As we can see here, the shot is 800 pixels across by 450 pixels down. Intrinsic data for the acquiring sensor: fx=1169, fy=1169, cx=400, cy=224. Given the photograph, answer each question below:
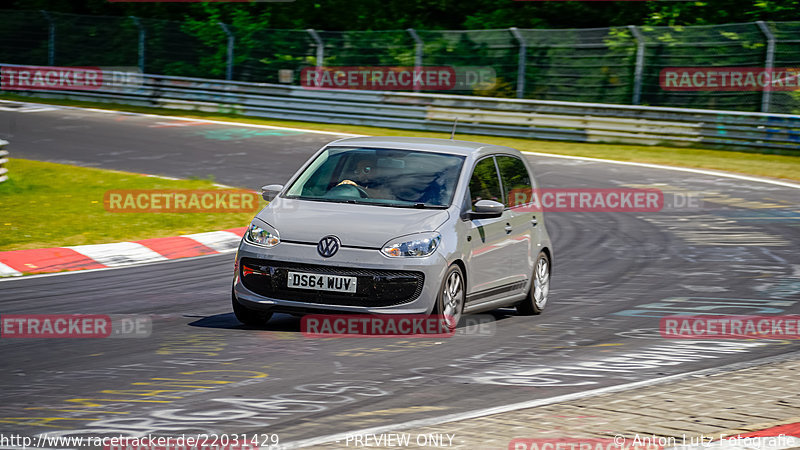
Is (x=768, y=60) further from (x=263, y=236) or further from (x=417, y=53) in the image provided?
(x=263, y=236)

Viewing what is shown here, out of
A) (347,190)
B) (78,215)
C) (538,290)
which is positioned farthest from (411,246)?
(78,215)

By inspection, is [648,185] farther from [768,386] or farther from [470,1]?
[470,1]

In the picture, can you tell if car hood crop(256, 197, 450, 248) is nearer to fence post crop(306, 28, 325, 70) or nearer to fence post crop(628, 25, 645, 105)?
fence post crop(628, 25, 645, 105)

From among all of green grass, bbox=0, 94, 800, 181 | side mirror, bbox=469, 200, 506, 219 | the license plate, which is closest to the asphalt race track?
the license plate

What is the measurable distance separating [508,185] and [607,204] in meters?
8.84

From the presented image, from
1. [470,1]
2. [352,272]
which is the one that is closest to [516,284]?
[352,272]

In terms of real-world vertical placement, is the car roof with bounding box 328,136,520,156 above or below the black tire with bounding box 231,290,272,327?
above

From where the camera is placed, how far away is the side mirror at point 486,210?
922 cm

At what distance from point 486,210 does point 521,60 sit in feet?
70.5

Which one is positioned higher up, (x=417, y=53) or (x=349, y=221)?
(x=417, y=53)
